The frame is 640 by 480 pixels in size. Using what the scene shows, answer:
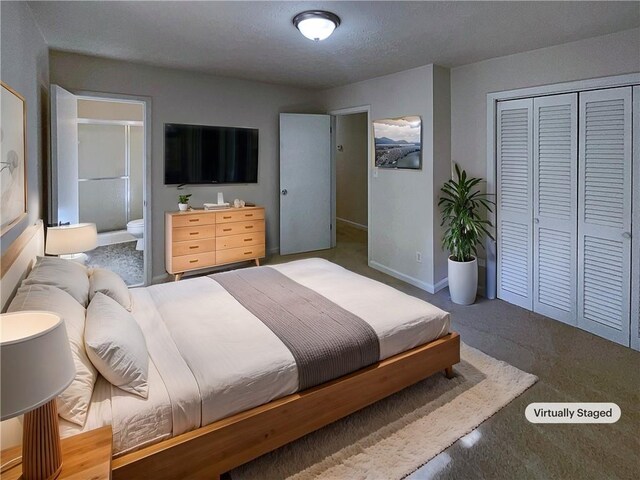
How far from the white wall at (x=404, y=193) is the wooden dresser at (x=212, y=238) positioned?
1.54 meters

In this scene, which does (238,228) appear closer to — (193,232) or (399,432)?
(193,232)

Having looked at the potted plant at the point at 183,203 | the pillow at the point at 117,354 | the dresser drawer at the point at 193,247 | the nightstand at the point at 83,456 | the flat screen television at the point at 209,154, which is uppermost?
the flat screen television at the point at 209,154

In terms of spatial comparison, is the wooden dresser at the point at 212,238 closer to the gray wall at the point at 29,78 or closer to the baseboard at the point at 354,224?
the gray wall at the point at 29,78

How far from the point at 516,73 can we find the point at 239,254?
141 inches

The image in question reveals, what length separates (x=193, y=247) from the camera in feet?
15.1

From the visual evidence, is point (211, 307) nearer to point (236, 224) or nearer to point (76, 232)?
point (76, 232)

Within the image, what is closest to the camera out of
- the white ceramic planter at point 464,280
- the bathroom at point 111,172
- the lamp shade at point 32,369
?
the lamp shade at point 32,369

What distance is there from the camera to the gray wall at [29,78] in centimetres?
204

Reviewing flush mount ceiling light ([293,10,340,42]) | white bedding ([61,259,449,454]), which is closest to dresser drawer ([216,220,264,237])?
white bedding ([61,259,449,454])

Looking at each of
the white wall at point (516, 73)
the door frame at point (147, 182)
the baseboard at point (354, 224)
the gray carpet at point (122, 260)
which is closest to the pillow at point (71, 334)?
the door frame at point (147, 182)

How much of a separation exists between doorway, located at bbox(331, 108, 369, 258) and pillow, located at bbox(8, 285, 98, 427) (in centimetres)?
582

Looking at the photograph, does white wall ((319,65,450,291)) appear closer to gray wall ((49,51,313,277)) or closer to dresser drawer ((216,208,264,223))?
gray wall ((49,51,313,277))

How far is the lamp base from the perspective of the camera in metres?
1.16

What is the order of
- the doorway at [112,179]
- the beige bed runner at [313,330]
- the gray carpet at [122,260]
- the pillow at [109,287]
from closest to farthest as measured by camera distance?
1. the beige bed runner at [313,330]
2. the pillow at [109,287]
3. the gray carpet at [122,260]
4. the doorway at [112,179]
